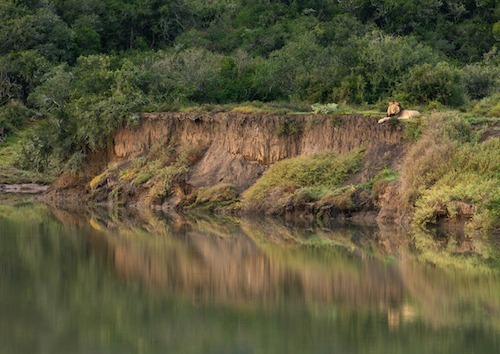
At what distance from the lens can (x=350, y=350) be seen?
2169 cm

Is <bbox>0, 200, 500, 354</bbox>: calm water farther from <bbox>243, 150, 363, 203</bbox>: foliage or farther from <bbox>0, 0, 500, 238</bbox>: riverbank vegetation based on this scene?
<bbox>243, 150, 363, 203</bbox>: foliage

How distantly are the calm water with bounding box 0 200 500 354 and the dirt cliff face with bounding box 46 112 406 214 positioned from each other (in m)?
6.04

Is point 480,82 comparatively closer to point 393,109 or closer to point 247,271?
point 393,109

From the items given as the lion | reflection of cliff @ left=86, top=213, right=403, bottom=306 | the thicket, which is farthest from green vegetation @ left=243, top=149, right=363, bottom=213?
reflection of cliff @ left=86, top=213, right=403, bottom=306

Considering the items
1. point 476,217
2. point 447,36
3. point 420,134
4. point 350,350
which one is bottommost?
point 350,350

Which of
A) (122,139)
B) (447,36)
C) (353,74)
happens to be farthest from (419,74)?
(447,36)

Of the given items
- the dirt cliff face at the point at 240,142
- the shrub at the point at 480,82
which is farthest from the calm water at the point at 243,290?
the shrub at the point at 480,82

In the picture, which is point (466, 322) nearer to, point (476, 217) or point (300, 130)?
point (476, 217)

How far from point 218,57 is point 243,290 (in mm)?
39798

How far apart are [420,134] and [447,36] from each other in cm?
3296

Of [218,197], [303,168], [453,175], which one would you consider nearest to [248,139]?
[218,197]

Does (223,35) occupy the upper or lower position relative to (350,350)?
upper

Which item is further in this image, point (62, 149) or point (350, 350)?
point (62, 149)

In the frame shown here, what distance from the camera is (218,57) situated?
67688 millimetres
